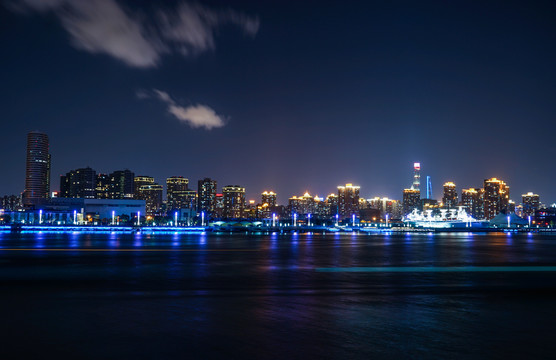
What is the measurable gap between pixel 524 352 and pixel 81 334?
8.28 metres

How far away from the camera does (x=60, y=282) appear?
17125 mm

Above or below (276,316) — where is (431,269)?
below

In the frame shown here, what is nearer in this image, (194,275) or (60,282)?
(60,282)

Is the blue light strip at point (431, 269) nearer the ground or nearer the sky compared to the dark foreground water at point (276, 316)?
nearer the ground

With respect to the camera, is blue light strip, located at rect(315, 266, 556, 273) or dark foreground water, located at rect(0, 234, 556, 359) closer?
dark foreground water, located at rect(0, 234, 556, 359)

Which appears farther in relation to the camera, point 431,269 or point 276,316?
point 431,269

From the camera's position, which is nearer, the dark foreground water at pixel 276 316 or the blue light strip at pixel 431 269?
the dark foreground water at pixel 276 316

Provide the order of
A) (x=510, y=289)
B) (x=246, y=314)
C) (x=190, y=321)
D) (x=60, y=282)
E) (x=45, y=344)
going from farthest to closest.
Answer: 1. (x=60, y=282)
2. (x=510, y=289)
3. (x=246, y=314)
4. (x=190, y=321)
5. (x=45, y=344)

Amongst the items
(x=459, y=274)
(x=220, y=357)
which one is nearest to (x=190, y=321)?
(x=220, y=357)

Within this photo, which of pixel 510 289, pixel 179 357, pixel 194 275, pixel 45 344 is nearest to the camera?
pixel 179 357

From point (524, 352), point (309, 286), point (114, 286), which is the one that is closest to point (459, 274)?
point (309, 286)

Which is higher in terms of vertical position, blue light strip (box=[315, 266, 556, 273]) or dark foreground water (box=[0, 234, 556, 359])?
dark foreground water (box=[0, 234, 556, 359])

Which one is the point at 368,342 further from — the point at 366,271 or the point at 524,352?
the point at 366,271

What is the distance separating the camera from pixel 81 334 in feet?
29.6
